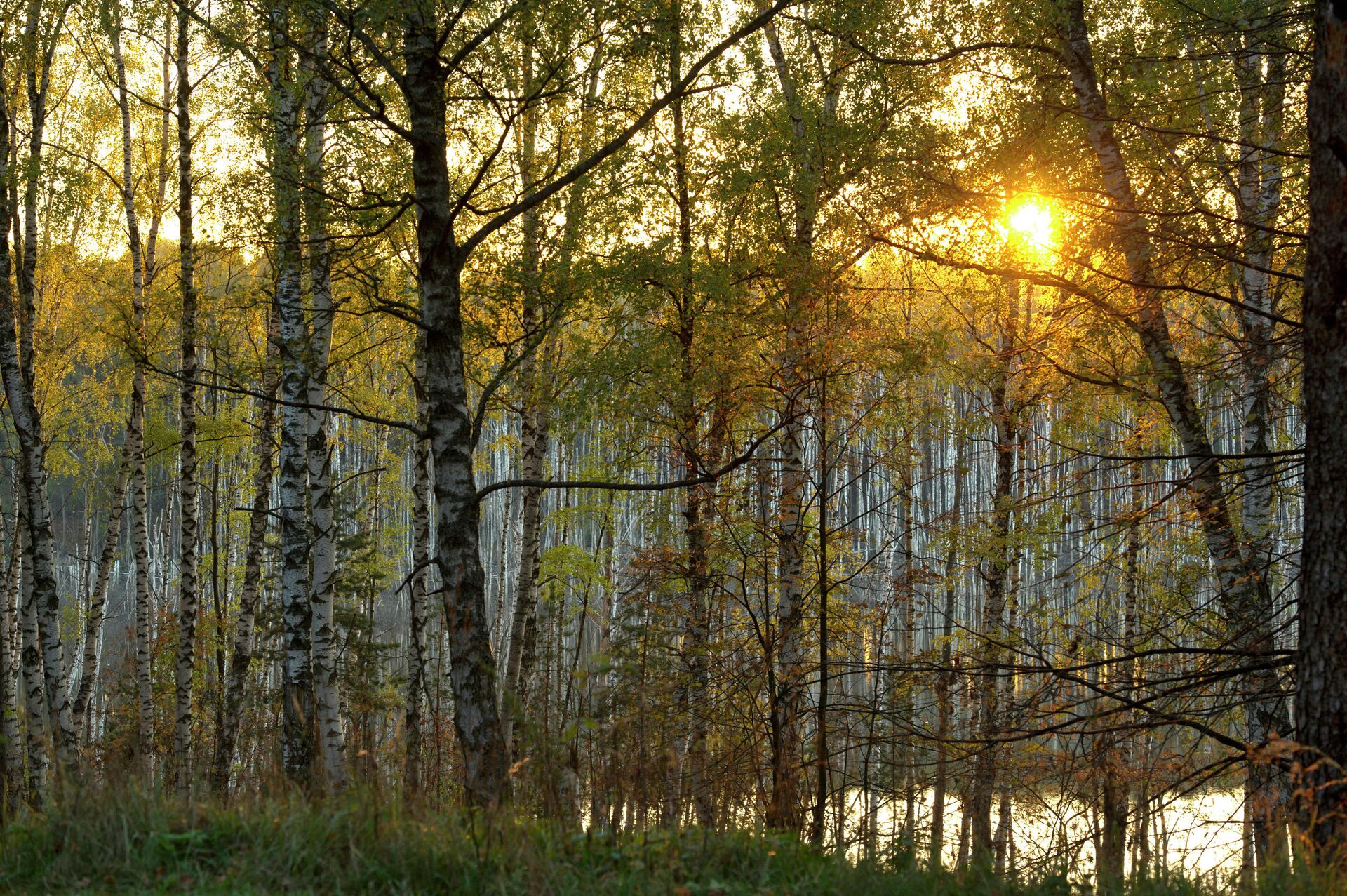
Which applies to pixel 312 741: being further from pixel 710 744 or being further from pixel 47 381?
pixel 47 381

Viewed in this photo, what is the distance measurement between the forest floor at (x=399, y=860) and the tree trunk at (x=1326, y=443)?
3.19 feet

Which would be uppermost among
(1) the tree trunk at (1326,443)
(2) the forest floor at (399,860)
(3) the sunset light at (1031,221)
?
(3) the sunset light at (1031,221)

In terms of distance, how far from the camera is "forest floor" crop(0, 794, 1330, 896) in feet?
12.3

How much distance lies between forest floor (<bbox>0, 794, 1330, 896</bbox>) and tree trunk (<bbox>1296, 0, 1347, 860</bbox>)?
974mm

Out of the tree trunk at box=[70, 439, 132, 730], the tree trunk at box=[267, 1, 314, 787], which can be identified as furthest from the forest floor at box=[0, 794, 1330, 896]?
the tree trunk at box=[70, 439, 132, 730]

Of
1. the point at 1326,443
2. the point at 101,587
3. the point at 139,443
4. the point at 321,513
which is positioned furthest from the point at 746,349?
the point at 101,587

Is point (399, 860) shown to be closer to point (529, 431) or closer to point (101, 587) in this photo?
point (529, 431)

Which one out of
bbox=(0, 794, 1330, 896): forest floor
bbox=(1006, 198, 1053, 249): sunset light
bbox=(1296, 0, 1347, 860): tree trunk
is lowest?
bbox=(0, 794, 1330, 896): forest floor

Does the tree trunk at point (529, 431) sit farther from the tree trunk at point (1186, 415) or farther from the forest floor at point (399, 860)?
the forest floor at point (399, 860)

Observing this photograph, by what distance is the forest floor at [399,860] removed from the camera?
3736 millimetres

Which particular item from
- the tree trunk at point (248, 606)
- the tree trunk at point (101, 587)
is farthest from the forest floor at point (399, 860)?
the tree trunk at point (101, 587)

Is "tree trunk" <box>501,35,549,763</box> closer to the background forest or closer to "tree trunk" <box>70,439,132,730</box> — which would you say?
the background forest

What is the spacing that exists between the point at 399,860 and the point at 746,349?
900 cm

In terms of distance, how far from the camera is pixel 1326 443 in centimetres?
439
